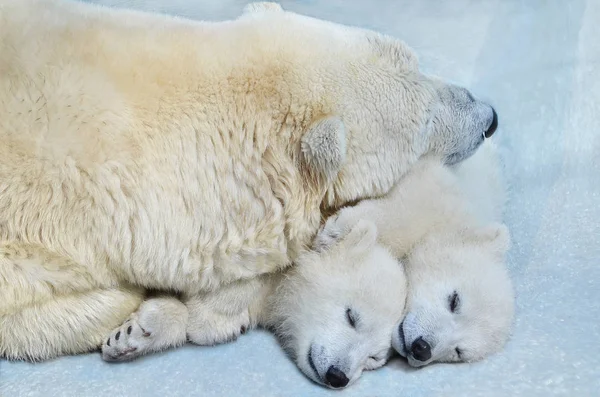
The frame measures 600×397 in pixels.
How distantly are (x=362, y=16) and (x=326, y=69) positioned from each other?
130 cm

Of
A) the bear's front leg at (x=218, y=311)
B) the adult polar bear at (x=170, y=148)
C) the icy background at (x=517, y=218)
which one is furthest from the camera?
the bear's front leg at (x=218, y=311)

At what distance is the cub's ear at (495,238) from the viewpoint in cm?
207

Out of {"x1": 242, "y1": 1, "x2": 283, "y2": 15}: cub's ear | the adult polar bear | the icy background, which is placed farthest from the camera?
{"x1": 242, "y1": 1, "x2": 283, "y2": 15}: cub's ear

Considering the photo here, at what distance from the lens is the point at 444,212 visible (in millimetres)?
2100

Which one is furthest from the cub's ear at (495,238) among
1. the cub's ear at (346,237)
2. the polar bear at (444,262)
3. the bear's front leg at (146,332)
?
the bear's front leg at (146,332)

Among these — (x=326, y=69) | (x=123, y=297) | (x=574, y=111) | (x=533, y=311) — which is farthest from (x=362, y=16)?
(x=123, y=297)

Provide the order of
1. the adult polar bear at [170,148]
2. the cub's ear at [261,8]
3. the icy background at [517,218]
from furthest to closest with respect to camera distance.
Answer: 1. the cub's ear at [261,8]
2. the icy background at [517,218]
3. the adult polar bear at [170,148]

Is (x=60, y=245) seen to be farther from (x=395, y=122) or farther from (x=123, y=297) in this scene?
(x=395, y=122)

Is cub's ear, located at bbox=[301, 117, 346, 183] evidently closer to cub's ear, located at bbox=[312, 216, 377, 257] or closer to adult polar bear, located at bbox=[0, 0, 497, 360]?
adult polar bear, located at bbox=[0, 0, 497, 360]

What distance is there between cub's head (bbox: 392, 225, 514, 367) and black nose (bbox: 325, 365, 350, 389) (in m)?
0.18

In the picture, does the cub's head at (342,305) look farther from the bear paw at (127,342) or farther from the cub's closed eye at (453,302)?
the bear paw at (127,342)

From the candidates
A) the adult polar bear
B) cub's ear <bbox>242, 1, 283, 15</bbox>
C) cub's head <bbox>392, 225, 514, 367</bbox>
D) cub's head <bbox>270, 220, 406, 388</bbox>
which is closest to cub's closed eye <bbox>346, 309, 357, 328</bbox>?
cub's head <bbox>270, 220, 406, 388</bbox>

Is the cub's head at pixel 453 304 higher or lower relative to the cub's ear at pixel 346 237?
lower

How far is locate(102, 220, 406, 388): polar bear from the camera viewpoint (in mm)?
1863
